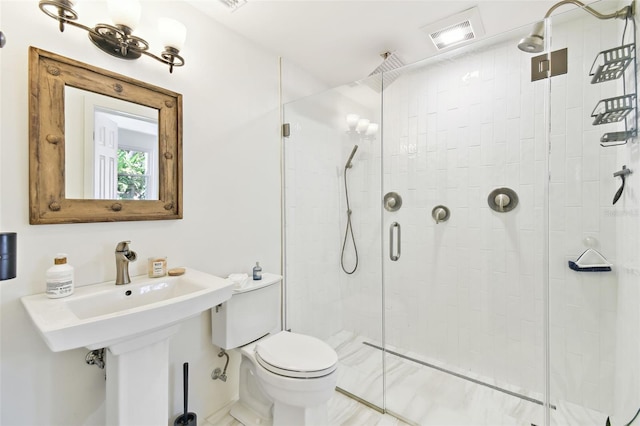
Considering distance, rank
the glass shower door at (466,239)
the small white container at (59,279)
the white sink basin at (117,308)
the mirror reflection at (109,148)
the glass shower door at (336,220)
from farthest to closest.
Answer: the glass shower door at (336,220), the glass shower door at (466,239), the mirror reflection at (109,148), the small white container at (59,279), the white sink basin at (117,308)

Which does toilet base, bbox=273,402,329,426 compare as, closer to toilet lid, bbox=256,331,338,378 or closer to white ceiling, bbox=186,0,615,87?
toilet lid, bbox=256,331,338,378

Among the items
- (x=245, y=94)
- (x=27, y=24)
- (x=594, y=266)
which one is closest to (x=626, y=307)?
(x=594, y=266)

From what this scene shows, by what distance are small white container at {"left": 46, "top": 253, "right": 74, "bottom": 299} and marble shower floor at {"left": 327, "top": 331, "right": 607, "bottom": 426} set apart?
169 cm

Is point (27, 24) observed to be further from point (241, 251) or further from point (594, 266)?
point (594, 266)

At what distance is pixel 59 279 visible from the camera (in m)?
1.10

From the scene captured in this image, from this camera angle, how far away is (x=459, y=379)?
6.49 feet

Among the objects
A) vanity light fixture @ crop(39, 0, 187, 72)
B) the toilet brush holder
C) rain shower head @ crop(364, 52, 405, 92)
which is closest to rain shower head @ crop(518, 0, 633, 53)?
rain shower head @ crop(364, 52, 405, 92)

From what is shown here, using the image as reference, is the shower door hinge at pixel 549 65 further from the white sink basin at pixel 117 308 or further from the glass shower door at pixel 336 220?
the white sink basin at pixel 117 308

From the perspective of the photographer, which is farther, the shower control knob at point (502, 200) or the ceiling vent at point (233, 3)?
the shower control knob at point (502, 200)

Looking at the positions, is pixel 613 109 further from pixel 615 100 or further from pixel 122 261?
pixel 122 261

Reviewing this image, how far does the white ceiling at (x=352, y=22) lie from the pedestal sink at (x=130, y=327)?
5.14ft

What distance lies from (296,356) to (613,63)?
2117 millimetres

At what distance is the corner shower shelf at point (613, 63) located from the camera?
129 centimetres

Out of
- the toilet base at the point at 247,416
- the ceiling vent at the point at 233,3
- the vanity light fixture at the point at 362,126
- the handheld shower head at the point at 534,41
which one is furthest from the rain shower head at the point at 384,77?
the toilet base at the point at 247,416
